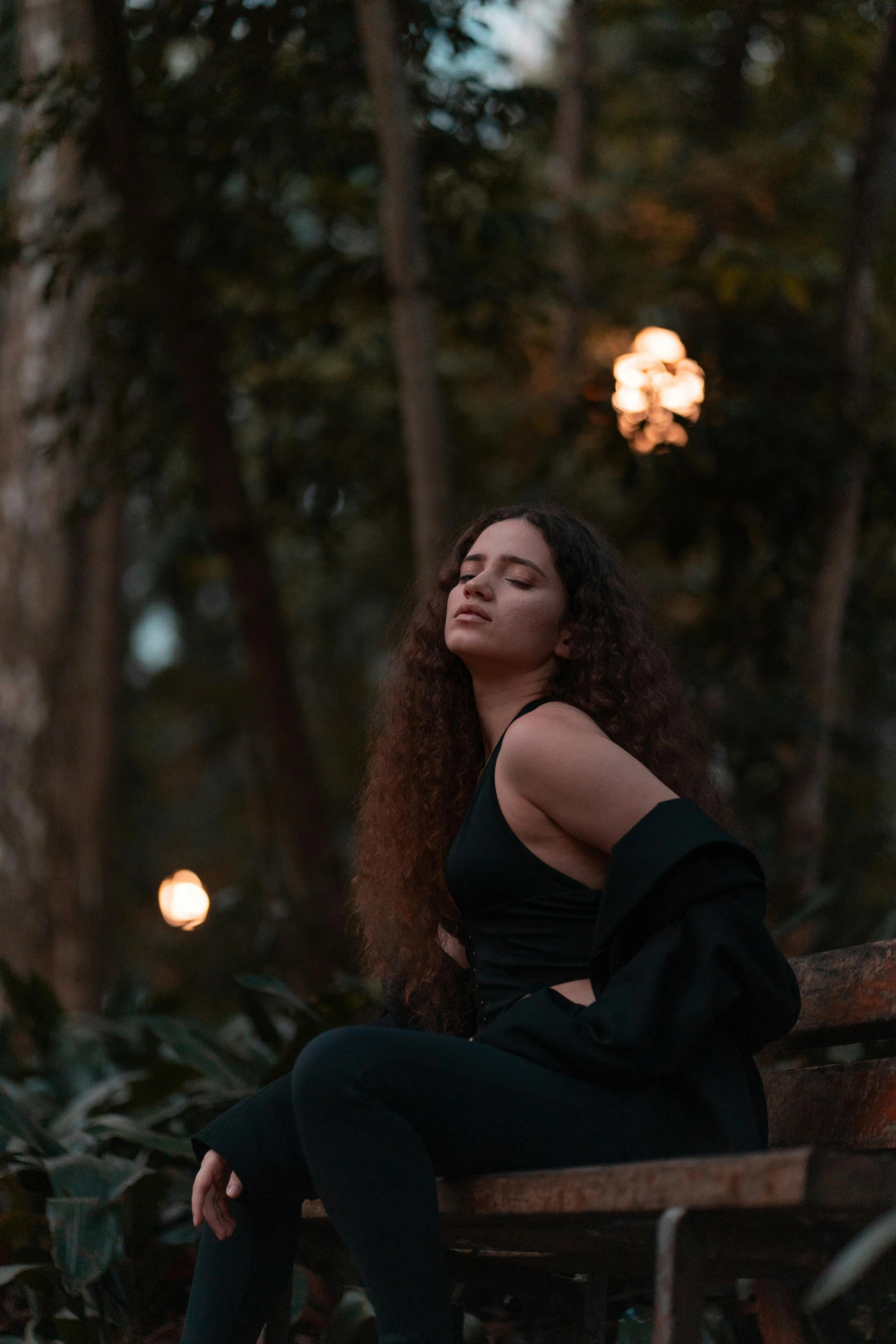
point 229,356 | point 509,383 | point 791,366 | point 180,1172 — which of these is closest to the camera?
point 180,1172

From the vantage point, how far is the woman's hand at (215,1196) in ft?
7.46

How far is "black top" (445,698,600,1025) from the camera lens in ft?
7.29

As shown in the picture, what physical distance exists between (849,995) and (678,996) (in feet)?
1.75

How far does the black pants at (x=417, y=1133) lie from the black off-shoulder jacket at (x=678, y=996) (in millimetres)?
41

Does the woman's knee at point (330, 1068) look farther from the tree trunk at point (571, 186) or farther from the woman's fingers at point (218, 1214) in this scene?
the tree trunk at point (571, 186)

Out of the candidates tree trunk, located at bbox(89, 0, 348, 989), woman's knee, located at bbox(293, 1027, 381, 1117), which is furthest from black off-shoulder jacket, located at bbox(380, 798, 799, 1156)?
tree trunk, located at bbox(89, 0, 348, 989)

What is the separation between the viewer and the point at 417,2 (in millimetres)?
4258

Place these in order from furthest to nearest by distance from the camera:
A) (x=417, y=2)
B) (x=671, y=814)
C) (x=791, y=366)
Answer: (x=791, y=366)
(x=417, y=2)
(x=671, y=814)

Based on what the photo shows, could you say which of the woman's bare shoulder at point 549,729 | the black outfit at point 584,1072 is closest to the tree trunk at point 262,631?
the woman's bare shoulder at point 549,729

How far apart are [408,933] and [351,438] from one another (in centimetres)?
433

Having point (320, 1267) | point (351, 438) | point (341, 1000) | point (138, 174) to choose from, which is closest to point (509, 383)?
point (351, 438)

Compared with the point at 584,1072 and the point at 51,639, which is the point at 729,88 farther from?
the point at 584,1072

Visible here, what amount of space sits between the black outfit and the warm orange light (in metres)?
5.32

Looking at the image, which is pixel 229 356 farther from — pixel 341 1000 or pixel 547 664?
pixel 547 664
